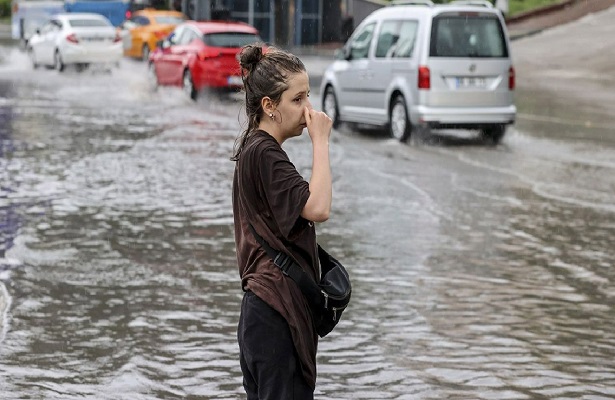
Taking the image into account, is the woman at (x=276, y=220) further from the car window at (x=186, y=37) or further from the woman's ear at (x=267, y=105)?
the car window at (x=186, y=37)

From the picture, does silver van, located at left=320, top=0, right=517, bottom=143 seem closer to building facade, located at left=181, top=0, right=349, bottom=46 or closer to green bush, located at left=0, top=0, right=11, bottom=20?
building facade, located at left=181, top=0, right=349, bottom=46

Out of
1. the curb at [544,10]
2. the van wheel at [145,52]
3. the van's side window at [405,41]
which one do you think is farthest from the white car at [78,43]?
the van's side window at [405,41]

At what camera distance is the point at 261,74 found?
13.0ft

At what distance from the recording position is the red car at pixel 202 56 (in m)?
25.1

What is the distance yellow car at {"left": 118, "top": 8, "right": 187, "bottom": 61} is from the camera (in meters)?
38.7

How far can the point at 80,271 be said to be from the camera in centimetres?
896

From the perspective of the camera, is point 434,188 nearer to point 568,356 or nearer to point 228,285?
point 228,285

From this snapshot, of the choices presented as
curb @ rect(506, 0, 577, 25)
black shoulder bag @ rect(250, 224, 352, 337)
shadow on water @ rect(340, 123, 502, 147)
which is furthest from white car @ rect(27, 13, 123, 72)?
black shoulder bag @ rect(250, 224, 352, 337)

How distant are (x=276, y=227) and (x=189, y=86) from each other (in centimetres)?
2200

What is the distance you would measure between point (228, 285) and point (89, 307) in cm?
105

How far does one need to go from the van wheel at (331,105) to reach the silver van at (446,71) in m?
1.63

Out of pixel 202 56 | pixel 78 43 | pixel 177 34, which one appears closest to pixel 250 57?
pixel 202 56

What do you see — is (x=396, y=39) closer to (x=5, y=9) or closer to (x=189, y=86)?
(x=189, y=86)

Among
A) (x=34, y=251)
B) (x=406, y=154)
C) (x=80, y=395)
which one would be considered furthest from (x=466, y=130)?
(x=80, y=395)
